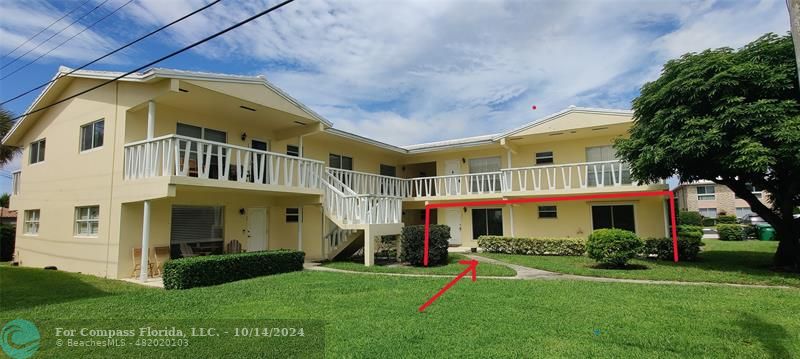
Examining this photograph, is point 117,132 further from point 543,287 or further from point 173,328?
point 543,287

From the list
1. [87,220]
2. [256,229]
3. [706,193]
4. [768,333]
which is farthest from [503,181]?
[706,193]

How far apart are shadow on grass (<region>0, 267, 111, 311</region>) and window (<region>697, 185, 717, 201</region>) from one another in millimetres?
49273

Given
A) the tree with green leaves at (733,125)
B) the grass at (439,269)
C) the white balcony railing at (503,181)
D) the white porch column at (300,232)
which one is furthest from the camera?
the white balcony railing at (503,181)

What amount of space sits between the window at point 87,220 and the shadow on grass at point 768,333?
1498 cm

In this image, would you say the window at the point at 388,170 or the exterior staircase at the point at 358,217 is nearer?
the exterior staircase at the point at 358,217

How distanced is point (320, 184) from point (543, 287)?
27.1 ft

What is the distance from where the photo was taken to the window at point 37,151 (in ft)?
51.1

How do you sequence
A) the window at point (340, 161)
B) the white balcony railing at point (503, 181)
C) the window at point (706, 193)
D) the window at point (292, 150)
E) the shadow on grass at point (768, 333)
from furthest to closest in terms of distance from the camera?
the window at point (706, 193), the window at point (340, 161), the window at point (292, 150), the white balcony railing at point (503, 181), the shadow on grass at point (768, 333)

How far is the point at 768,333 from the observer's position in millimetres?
5383

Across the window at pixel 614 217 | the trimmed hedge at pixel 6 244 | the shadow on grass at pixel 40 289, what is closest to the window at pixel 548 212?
the window at pixel 614 217

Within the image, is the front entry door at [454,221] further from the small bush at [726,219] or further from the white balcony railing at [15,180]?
the small bush at [726,219]

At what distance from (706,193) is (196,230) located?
154 ft

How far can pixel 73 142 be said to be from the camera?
13.3 m

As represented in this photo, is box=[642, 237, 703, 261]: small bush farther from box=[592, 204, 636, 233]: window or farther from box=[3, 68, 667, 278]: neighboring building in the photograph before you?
box=[592, 204, 636, 233]: window
